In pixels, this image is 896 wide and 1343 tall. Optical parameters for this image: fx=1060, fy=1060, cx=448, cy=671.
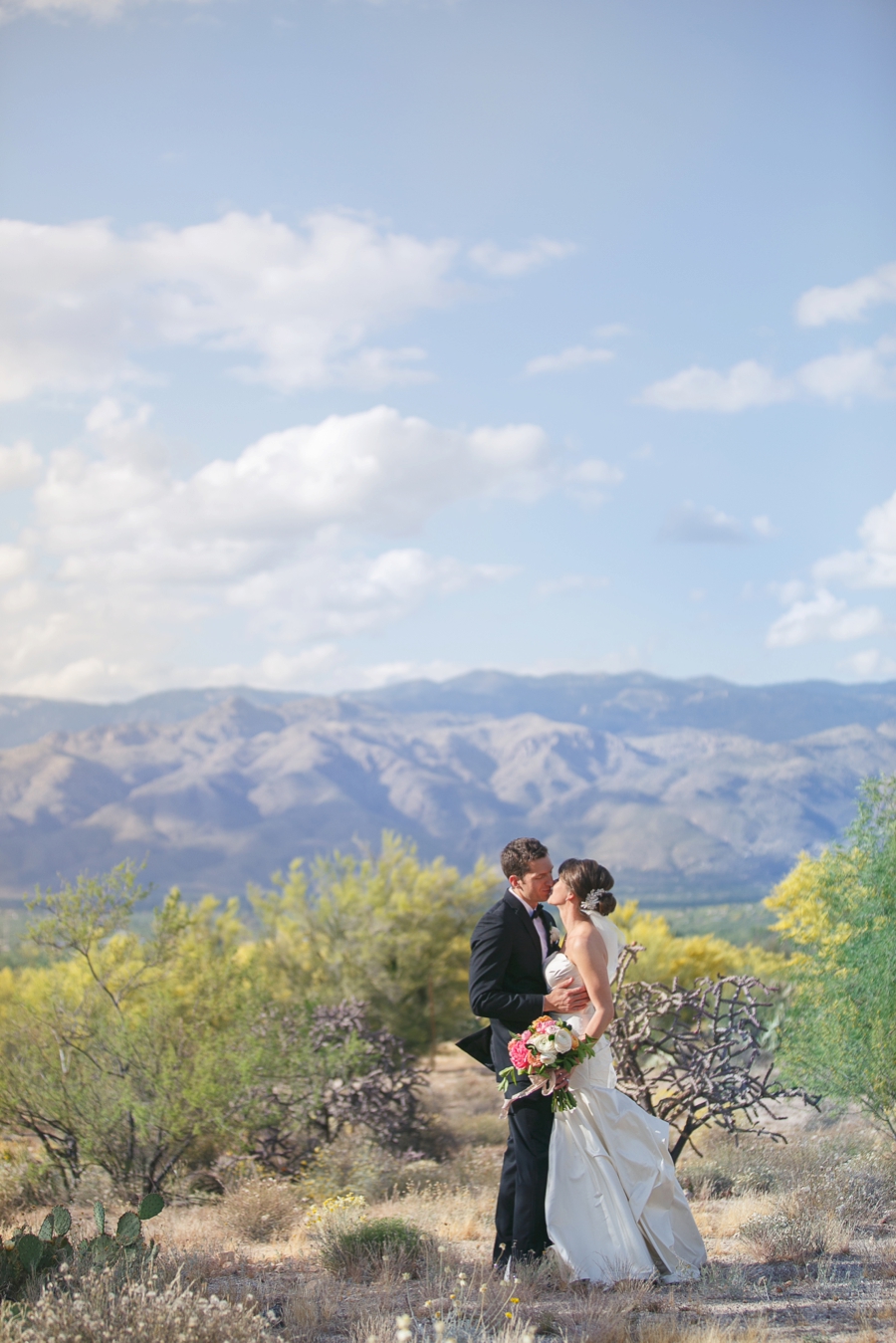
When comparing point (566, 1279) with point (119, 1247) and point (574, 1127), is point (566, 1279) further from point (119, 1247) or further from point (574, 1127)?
point (119, 1247)

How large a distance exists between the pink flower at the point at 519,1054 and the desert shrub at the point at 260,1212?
3860 millimetres

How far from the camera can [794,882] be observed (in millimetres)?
20938

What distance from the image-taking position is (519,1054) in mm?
5781

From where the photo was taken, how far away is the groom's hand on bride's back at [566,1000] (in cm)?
586

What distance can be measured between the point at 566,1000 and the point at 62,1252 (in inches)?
121

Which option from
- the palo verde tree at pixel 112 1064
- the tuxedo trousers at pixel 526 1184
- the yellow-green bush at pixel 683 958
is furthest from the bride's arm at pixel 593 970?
the yellow-green bush at pixel 683 958

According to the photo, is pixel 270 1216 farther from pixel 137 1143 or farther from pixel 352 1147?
pixel 352 1147

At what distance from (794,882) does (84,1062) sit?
14368mm

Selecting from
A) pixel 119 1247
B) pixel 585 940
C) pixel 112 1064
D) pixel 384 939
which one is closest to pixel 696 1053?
pixel 585 940

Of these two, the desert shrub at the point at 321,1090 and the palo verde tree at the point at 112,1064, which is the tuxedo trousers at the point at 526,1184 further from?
the desert shrub at the point at 321,1090

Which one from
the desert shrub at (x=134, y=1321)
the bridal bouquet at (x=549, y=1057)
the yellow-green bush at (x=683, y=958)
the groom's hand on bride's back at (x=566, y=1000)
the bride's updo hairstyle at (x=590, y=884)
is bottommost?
the yellow-green bush at (x=683, y=958)

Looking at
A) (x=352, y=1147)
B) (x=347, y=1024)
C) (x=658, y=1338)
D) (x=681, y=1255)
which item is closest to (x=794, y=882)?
(x=347, y=1024)

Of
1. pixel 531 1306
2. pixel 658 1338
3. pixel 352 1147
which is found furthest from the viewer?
pixel 352 1147

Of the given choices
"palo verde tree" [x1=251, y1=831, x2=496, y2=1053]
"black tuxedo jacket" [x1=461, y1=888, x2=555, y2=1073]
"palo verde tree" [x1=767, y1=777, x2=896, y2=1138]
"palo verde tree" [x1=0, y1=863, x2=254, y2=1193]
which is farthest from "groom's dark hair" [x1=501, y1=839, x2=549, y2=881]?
"palo verde tree" [x1=251, y1=831, x2=496, y2=1053]
